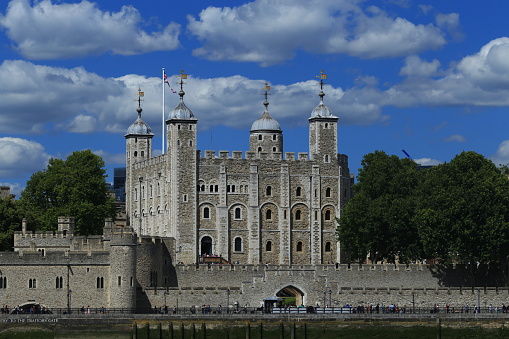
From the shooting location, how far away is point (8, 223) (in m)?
111

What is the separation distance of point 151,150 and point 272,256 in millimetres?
18230

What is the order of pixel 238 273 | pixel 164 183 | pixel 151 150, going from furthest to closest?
pixel 151 150, pixel 164 183, pixel 238 273

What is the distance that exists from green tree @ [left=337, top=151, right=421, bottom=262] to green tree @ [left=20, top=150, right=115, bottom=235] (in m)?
21.5

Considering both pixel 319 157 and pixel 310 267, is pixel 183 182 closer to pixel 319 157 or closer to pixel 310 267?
pixel 319 157

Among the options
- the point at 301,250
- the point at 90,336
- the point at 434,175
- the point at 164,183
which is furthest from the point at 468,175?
the point at 90,336

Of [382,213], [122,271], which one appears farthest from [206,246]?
[122,271]

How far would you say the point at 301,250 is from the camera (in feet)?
386

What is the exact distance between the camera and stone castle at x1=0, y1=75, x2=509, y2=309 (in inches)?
3671

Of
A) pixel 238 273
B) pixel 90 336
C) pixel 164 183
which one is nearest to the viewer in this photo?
pixel 90 336

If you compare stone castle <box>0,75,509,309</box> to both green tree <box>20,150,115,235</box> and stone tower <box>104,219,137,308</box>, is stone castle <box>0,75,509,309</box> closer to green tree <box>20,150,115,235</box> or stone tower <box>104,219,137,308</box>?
stone tower <box>104,219,137,308</box>

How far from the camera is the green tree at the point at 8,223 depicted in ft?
354

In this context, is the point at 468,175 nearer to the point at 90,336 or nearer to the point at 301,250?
the point at 301,250

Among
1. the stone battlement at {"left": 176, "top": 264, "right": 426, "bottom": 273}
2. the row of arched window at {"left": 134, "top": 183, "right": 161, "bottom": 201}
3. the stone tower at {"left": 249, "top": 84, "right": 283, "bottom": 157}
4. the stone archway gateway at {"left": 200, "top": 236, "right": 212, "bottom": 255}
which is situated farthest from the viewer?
the stone tower at {"left": 249, "top": 84, "right": 283, "bottom": 157}

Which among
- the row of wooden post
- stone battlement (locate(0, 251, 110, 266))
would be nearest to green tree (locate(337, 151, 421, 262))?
the row of wooden post
